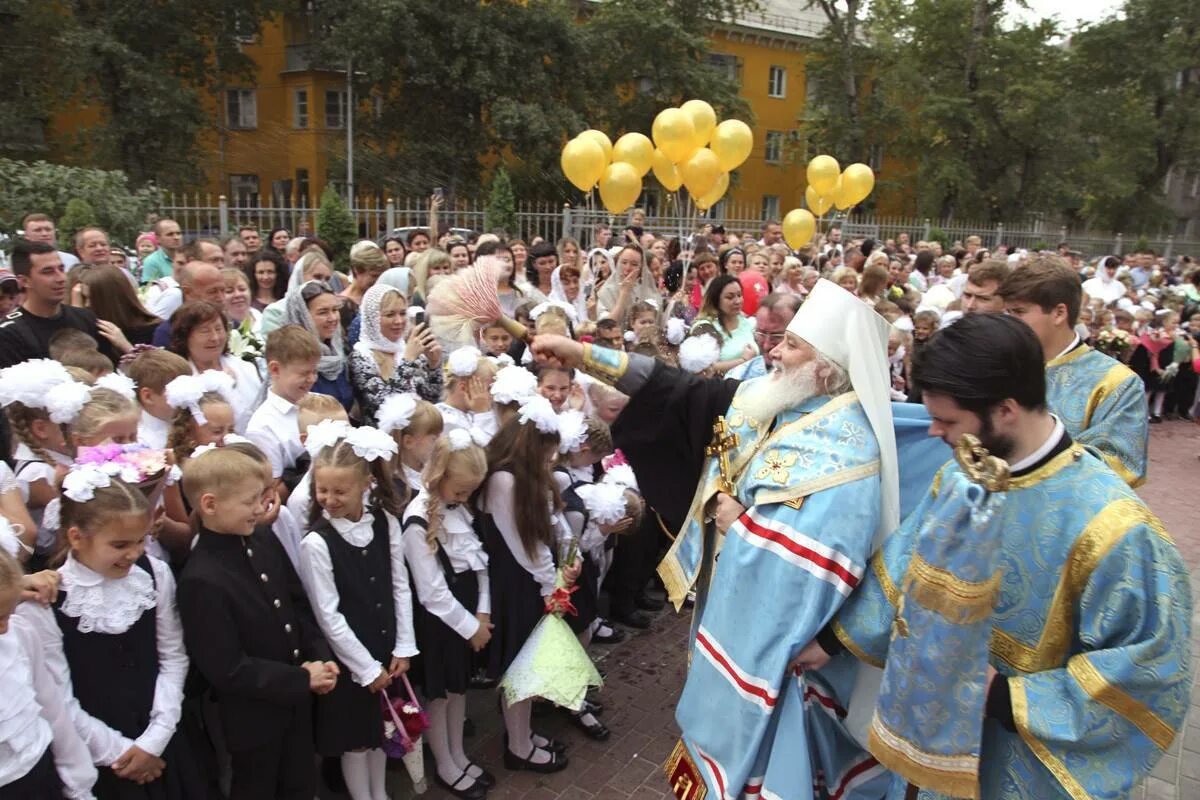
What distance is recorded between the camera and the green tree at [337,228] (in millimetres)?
13719

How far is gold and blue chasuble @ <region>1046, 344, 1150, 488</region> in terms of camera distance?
342 cm

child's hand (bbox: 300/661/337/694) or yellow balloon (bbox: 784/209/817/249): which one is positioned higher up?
yellow balloon (bbox: 784/209/817/249)

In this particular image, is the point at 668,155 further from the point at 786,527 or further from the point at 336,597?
the point at 786,527

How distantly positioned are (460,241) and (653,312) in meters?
2.89

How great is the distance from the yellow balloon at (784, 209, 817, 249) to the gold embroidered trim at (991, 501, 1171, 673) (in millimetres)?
11086

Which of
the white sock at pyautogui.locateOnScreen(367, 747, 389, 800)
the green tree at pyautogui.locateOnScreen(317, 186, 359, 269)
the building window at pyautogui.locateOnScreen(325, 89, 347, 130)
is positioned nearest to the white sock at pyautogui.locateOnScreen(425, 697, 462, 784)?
the white sock at pyautogui.locateOnScreen(367, 747, 389, 800)

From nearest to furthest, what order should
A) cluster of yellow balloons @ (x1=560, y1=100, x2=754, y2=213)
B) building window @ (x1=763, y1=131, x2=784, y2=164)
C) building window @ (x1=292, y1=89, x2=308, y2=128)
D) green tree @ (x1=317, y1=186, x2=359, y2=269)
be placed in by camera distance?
cluster of yellow balloons @ (x1=560, y1=100, x2=754, y2=213)
green tree @ (x1=317, y1=186, x2=359, y2=269)
building window @ (x1=292, y1=89, x2=308, y2=128)
building window @ (x1=763, y1=131, x2=784, y2=164)

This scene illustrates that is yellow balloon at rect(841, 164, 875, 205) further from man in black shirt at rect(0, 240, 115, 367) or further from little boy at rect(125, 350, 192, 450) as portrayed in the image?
little boy at rect(125, 350, 192, 450)

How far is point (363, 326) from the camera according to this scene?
5.47m

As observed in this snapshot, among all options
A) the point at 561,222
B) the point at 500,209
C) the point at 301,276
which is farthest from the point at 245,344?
the point at 561,222

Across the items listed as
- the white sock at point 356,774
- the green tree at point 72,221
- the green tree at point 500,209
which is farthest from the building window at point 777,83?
the white sock at point 356,774

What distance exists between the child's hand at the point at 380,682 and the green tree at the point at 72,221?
914 cm

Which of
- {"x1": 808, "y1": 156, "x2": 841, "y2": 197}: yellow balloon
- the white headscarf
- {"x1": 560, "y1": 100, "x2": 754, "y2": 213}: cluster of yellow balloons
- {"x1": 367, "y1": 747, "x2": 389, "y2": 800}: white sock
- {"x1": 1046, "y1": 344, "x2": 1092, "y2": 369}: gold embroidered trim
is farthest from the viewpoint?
{"x1": 808, "y1": 156, "x2": 841, "y2": 197}: yellow balloon

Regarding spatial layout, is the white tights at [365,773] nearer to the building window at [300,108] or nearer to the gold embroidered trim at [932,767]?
the gold embroidered trim at [932,767]
